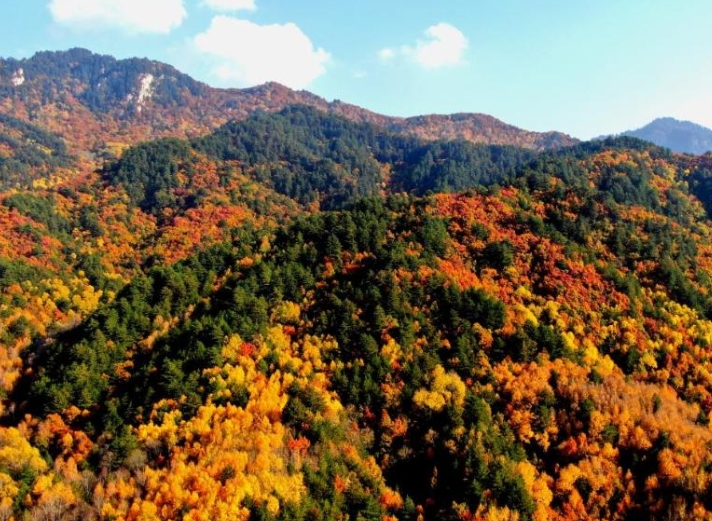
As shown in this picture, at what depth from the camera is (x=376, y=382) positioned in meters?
90.4

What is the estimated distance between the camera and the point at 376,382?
90.4 meters

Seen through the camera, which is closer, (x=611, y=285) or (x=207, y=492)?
(x=207, y=492)

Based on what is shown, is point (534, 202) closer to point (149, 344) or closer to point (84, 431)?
point (149, 344)

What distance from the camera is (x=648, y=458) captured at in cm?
7700

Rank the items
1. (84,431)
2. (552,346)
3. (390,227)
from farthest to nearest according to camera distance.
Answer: (390,227) → (552,346) → (84,431)

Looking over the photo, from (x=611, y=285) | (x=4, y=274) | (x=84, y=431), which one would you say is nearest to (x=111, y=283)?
(x=4, y=274)

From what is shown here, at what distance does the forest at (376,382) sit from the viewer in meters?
71.1

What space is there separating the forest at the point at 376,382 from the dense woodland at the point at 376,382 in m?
0.36

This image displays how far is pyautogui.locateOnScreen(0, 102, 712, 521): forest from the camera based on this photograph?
233 ft

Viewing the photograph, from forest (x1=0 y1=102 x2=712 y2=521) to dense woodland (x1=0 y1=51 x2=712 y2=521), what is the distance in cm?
36

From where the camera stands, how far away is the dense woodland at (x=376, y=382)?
7112cm

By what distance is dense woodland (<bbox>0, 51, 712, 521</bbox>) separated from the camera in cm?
7112

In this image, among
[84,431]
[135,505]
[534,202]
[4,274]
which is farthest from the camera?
[534,202]

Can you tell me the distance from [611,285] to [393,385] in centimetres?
6546
